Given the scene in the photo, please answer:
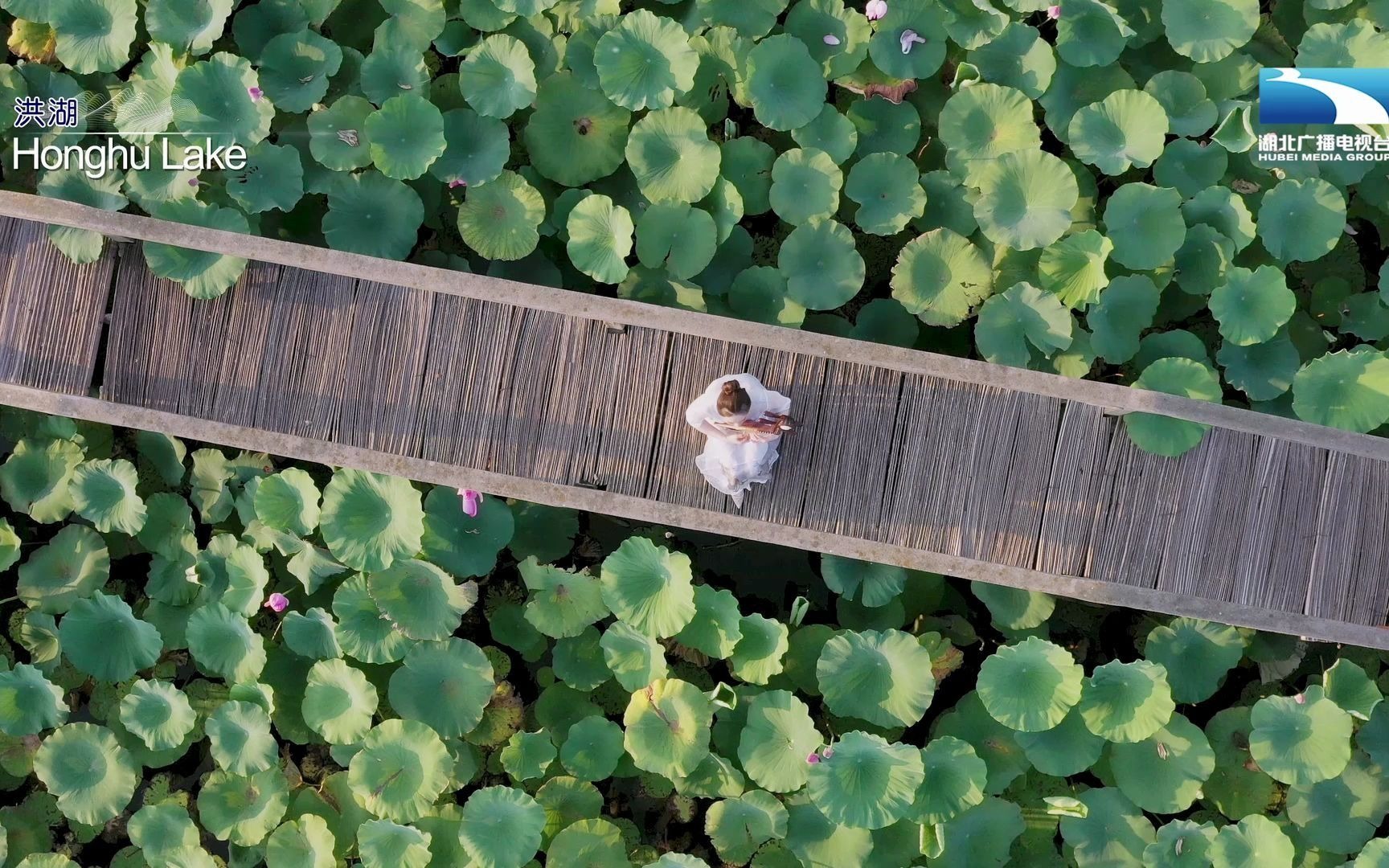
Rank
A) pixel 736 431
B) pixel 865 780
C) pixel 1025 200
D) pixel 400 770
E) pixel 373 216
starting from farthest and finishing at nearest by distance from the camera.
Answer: pixel 373 216
pixel 1025 200
pixel 400 770
pixel 865 780
pixel 736 431

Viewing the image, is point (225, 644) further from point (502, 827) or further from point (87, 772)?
point (502, 827)

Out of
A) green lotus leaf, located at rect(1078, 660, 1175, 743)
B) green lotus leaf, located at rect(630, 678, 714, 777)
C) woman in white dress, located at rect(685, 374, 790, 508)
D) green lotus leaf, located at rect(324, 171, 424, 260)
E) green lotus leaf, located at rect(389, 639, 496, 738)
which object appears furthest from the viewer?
green lotus leaf, located at rect(324, 171, 424, 260)

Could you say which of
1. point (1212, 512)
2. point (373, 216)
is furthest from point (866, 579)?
point (373, 216)

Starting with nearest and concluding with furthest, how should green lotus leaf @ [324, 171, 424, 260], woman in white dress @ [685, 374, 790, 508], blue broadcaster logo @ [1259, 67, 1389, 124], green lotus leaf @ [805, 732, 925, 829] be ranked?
1. woman in white dress @ [685, 374, 790, 508]
2. green lotus leaf @ [805, 732, 925, 829]
3. green lotus leaf @ [324, 171, 424, 260]
4. blue broadcaster logo @ [1259, 67, 1389, 124]

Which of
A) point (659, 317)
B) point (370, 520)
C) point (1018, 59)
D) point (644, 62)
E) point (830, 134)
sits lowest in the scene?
point (370, 520)

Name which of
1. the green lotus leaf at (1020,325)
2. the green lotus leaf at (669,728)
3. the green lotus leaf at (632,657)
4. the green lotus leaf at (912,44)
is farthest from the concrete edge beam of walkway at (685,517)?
the green lotus leaf at (912,44)

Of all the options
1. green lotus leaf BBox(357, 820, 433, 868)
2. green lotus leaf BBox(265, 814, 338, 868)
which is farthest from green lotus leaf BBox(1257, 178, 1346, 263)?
green lotus leaf BBox(265, 814, 338, 868)

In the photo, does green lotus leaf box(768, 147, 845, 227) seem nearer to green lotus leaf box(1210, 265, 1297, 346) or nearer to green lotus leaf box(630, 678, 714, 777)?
green lotus leaf box(1210, 265, 1297, 346)
